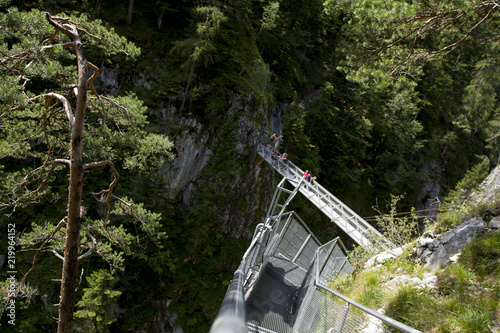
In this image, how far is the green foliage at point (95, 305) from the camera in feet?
32.3

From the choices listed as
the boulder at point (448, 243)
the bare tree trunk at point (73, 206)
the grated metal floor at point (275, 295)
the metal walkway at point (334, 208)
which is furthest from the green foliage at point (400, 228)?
the bare tree trunk at point (73, 206)

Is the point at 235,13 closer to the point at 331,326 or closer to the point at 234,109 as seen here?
the point at 234,109

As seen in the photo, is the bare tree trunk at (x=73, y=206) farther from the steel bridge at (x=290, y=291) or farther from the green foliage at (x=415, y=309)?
the green foliage at (x=415, y=309)

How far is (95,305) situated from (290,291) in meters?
8.06

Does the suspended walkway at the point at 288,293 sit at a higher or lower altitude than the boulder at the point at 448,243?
lower

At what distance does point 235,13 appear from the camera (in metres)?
19.8

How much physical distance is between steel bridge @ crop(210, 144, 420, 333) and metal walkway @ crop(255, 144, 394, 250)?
285 mm

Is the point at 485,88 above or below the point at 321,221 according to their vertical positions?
above

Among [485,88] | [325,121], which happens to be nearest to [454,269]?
[325,121]

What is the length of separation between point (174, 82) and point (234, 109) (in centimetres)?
411

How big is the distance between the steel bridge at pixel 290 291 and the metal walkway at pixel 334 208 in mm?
285

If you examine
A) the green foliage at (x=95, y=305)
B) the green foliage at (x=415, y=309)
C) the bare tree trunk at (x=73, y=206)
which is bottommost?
the green foliage at (x=95, y=305)

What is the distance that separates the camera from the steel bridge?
2095 mm

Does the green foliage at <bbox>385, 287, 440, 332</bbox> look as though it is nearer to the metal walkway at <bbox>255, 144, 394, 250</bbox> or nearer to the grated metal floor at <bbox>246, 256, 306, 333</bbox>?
the grated metal floor at <bbox>246, 256, 306, 333</bbox>
